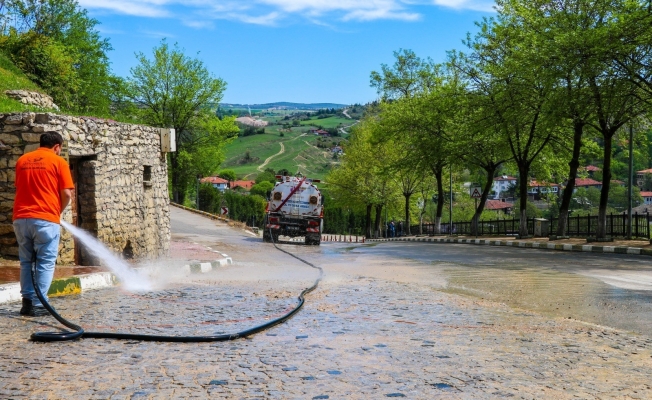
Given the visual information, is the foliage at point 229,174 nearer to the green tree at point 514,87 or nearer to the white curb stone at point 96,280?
the green tree at point 514,87

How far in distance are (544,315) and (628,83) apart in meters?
19.3

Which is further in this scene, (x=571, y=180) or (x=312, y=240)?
(x=571, y=180)

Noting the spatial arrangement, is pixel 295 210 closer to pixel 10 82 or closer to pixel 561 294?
pixel 10 82

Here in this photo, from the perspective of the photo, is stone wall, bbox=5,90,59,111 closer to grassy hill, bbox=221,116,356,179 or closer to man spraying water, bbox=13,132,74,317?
man spraying water, bbox=13,132,74,317

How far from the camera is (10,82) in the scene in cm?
2109

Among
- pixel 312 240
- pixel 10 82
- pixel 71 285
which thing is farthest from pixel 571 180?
pixel 71 285

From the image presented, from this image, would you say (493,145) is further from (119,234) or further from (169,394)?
(169,394)

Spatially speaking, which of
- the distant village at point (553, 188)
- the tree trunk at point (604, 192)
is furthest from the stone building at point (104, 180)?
the distant village at point (553, 188)

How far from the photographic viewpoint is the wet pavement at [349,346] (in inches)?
200

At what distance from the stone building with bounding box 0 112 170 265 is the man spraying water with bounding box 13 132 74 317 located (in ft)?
16.8

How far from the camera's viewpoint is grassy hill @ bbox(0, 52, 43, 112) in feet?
54.5

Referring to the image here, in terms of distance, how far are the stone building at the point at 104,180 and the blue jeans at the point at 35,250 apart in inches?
209

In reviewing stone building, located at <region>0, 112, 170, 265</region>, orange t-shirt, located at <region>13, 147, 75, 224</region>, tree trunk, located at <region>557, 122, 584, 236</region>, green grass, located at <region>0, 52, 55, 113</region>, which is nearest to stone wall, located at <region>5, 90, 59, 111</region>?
green grass, located at <region>0, 52, 55, 113</region>

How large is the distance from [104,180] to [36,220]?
7177 millimetres
